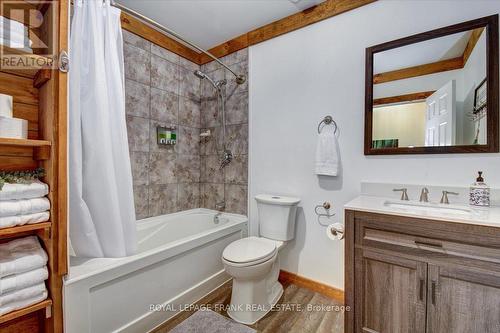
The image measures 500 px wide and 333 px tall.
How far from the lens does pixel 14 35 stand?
102cm

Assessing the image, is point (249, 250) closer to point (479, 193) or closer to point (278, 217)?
point (278, 217)

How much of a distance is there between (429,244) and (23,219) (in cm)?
192

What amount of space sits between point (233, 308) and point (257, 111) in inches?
68.5

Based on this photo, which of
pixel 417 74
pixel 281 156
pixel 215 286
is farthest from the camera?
pixel 281 156

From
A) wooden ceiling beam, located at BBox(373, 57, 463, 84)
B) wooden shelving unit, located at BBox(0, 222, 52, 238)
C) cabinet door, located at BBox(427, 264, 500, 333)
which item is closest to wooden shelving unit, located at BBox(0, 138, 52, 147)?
wooden shelving unit, located at BBox(0, 222, 52, 238)

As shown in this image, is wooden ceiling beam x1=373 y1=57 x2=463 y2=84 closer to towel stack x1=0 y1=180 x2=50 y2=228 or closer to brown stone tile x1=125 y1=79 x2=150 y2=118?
brown stone tile x1=125 y1=79 x2=150 y2=118

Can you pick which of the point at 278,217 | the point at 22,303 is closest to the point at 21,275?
the point at 22,303

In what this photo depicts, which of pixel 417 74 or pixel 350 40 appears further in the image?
pixel 350 40

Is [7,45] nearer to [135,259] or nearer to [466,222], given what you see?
[135,259]

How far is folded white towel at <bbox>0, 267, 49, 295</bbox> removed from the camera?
3.20 feet

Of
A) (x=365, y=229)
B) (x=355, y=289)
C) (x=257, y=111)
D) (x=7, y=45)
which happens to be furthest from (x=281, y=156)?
(x=7, y=45)

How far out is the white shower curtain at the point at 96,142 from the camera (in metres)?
1.27

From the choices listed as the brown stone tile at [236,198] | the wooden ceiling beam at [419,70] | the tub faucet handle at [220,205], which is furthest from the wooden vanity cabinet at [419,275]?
the tub faucet handle at [220,205]

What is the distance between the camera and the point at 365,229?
49.9 inches
